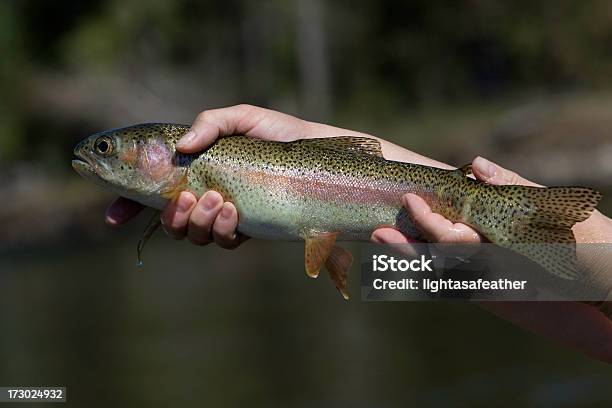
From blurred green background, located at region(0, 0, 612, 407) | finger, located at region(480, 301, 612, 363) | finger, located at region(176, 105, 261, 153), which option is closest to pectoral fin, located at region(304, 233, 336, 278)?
finger, located at region(176, 105, 261, 153)

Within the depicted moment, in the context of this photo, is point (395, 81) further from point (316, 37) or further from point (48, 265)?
point (48, 265)

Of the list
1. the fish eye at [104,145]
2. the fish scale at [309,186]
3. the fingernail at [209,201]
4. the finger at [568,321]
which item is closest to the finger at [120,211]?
the fish scale at [309,186]

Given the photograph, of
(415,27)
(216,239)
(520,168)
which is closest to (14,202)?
(520,168)

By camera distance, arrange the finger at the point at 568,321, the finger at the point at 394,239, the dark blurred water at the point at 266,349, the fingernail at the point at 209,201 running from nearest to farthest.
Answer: the finger at the point at 394,239
the fingernail at the point at 209,201
the finger at the point at 568,321
the dark blurred water at the point at 266,349

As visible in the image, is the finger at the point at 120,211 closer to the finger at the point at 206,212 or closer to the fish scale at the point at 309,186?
the fish scale at the point at 309,186

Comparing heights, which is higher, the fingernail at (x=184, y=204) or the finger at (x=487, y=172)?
the finger at (x=487, y=172)

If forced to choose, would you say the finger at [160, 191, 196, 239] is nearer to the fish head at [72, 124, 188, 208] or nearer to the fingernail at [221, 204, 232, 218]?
the fish head at [72, 124, 188, 208]
